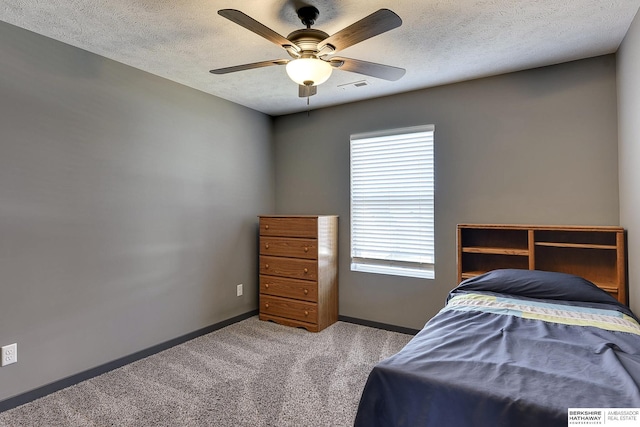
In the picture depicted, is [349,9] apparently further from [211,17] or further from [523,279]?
[523,279]

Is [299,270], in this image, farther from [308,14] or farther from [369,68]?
[308,14]

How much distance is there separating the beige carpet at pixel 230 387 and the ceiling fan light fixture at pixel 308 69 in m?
1.99

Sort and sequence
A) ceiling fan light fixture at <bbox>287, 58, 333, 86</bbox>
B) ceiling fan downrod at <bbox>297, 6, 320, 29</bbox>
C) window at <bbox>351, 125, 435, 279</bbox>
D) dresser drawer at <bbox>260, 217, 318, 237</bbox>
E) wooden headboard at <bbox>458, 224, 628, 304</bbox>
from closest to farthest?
ceiling fan light fixture at <bbox>287, 58, 333, 86</bbox>
ceiling fan downrod at <bbox>297, 6, 320, 29</bbox>
wooden headboard at <bbox>458, 224, 628, 304</bbox>
window at <bbox>351, 125, 435, 279</bbox>
dresser drawer at <bbox>260, 217, 318, 237</bbox>

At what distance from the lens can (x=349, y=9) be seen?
6.63 ft

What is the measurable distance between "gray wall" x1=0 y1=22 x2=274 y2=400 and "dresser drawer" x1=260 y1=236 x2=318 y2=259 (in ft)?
1.17

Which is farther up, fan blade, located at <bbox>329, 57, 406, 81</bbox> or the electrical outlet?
fan blade, located at <bbox>329, 57, 406, 81</bbox>

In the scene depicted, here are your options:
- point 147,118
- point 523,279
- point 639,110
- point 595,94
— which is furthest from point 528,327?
point 147,118

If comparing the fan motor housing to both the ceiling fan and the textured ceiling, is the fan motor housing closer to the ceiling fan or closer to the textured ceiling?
the ceiling fan

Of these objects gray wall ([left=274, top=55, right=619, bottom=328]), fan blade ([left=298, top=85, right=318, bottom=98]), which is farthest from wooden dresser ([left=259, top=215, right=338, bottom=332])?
fan blade ([left=298, top=85, right=318, bottom=98])

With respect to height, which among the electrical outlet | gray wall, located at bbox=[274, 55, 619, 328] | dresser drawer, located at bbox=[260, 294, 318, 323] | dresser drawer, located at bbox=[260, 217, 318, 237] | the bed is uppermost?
gray wall, located at bbox=[274, 55, 619, 328]

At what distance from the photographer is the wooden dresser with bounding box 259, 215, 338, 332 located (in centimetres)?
358

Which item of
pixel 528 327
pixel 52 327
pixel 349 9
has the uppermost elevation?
pixel 349 9

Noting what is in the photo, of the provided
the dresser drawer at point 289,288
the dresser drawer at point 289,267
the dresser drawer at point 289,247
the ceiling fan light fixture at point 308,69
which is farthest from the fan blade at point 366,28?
the dresser drawer at point 289,288

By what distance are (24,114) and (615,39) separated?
13.4 feet
